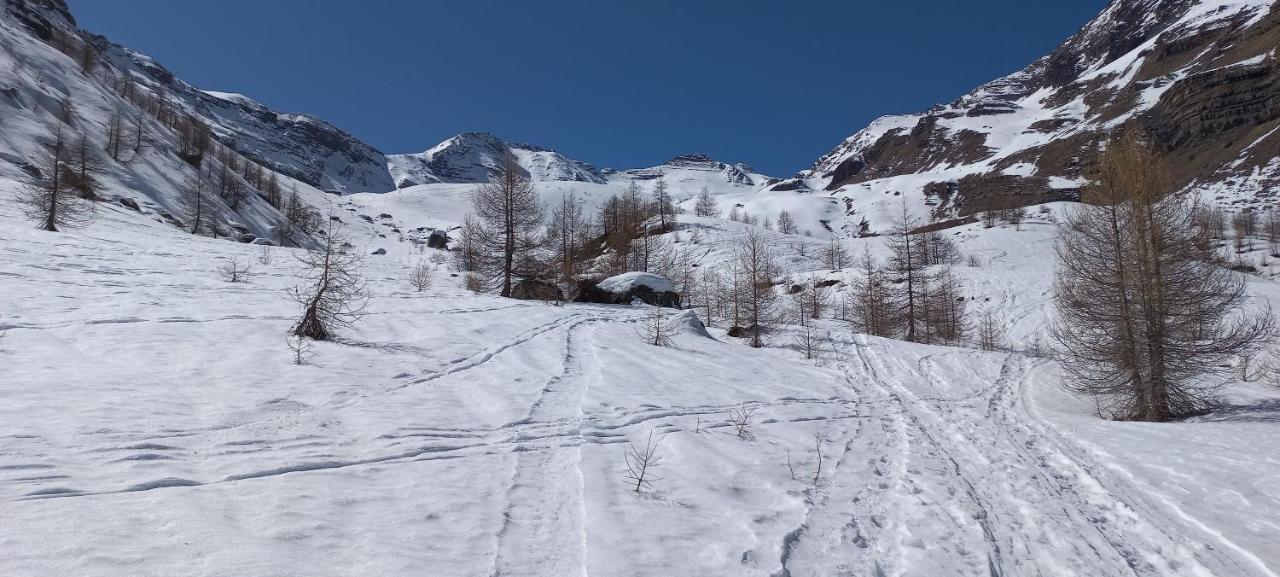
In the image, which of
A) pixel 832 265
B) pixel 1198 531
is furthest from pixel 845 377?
pixel 832 265

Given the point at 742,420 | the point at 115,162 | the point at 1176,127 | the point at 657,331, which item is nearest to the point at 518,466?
the point at 742,420

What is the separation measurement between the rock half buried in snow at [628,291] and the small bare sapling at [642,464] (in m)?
18.5

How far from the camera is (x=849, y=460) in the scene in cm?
693

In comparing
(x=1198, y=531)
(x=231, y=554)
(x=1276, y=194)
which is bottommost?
(x=1198, y=531)

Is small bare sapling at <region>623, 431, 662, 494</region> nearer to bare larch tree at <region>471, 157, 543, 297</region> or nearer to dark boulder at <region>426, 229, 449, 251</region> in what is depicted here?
bare larch tree at <region>471, 157, 543, 297</region>

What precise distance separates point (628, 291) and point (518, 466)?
20193 millimetres

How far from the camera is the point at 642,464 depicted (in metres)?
5.78

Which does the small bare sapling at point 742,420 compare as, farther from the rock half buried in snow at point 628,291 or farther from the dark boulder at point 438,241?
the dark boulder at point 438,241

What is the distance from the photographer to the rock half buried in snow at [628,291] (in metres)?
25.3

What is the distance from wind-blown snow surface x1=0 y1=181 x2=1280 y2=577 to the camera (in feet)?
11.6

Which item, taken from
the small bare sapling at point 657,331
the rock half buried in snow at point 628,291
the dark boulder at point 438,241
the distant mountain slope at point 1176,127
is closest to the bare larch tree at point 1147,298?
the small bare sapling at point 657,331

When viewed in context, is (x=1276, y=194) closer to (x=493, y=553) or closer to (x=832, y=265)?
(x=832, y=265)

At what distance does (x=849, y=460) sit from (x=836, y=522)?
2258 mm

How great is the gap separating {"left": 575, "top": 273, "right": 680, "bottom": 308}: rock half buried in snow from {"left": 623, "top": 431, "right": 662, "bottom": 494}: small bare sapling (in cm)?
1850
